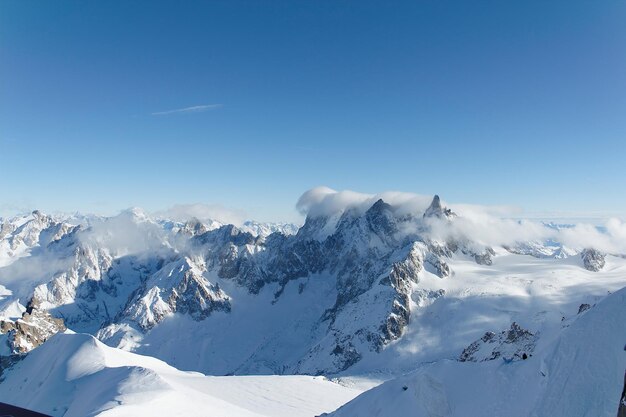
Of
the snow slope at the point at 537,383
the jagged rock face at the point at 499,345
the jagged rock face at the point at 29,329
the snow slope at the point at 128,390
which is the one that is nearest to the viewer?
the snow slope at the point at 537,383

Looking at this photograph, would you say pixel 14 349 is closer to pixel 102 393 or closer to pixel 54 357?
pixel 54 357

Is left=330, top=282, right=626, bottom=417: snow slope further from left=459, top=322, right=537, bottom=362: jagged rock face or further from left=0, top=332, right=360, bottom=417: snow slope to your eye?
left=0, top=332, right=360, bottom=417: snow slope

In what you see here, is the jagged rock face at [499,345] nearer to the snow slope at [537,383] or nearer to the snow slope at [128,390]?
the snow slope at [537,383]

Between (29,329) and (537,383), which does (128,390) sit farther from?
(29,329)

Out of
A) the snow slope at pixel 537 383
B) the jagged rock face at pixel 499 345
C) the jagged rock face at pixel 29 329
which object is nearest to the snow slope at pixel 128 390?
the snow slope at pixel 537 383

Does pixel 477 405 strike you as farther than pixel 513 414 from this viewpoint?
Yes

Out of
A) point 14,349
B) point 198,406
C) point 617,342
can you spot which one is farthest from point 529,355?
point 14,349
